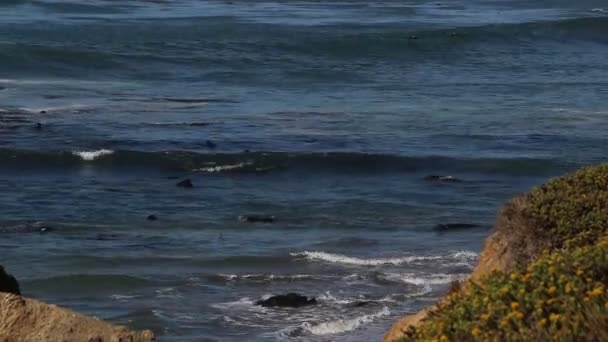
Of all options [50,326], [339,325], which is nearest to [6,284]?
[50,326]

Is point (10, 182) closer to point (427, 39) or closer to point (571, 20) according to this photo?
point (427, 39)

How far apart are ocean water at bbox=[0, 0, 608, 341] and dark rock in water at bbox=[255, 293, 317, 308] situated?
0.18 m

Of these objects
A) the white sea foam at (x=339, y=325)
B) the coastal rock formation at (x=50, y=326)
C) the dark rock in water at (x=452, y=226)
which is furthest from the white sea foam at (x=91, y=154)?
the coastal rock formation at (x=50, y=326)

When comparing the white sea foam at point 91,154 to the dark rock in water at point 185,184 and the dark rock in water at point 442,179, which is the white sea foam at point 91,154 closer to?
the dark rock in water at point 185,184

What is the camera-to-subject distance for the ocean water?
18.8 metres

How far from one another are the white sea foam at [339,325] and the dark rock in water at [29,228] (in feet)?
25.6

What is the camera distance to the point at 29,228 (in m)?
23.2

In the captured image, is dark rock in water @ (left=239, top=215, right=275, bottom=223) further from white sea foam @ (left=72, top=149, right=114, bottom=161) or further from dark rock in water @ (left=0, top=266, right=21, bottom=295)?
dark rock in water @ (left=0, top=266, right=21, bottom=295)

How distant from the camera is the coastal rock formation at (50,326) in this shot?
710 cm

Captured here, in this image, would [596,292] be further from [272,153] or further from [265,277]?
[272,153]

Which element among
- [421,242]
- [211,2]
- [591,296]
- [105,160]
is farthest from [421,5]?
[591,296]

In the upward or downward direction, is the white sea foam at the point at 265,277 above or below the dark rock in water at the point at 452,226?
above

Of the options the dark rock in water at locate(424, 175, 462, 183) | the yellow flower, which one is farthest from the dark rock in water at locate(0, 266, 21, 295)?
the dark rock in water at locate(424, 175, 462, 183)

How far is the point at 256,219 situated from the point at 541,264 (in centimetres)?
1748
